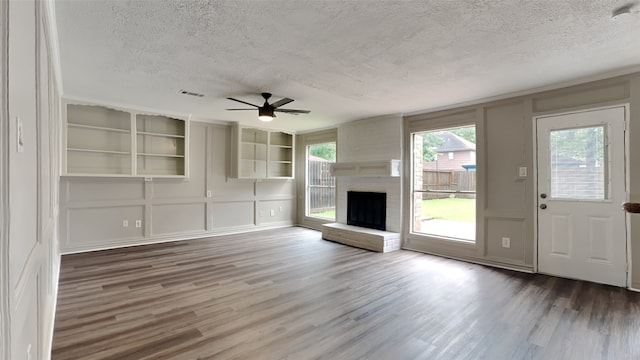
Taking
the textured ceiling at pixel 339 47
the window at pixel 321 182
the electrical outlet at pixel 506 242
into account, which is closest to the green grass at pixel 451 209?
the electrical outlet at pixel 506 242

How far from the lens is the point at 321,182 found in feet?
Result: 24.9

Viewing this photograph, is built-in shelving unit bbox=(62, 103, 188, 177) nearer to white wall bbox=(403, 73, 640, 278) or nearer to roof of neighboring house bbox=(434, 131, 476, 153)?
roof of neighboring house bbox=(434, 131, 476, 153)

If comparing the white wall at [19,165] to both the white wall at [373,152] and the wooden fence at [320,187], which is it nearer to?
the white wall at [373,152]

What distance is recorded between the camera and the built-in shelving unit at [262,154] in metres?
6.62

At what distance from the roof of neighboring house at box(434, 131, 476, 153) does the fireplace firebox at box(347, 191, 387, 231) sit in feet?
4.32

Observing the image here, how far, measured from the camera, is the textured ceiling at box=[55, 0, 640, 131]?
2244 mm

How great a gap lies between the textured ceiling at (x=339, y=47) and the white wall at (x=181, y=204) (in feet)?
5.68

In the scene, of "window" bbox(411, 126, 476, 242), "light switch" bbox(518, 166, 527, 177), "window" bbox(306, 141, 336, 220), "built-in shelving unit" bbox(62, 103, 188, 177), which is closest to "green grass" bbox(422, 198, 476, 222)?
"window" bbox(411, 126, 476, 242)

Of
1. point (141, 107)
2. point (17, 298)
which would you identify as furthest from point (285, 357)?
point (141, 107)

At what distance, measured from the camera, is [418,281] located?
374 cm

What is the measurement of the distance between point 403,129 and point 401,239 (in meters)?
1.94

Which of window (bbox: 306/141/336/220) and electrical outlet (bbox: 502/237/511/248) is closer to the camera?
electrical outlet (bbox: 502/237/511/248)

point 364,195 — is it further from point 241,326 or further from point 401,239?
point 241,326

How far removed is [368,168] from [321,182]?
1.95m
